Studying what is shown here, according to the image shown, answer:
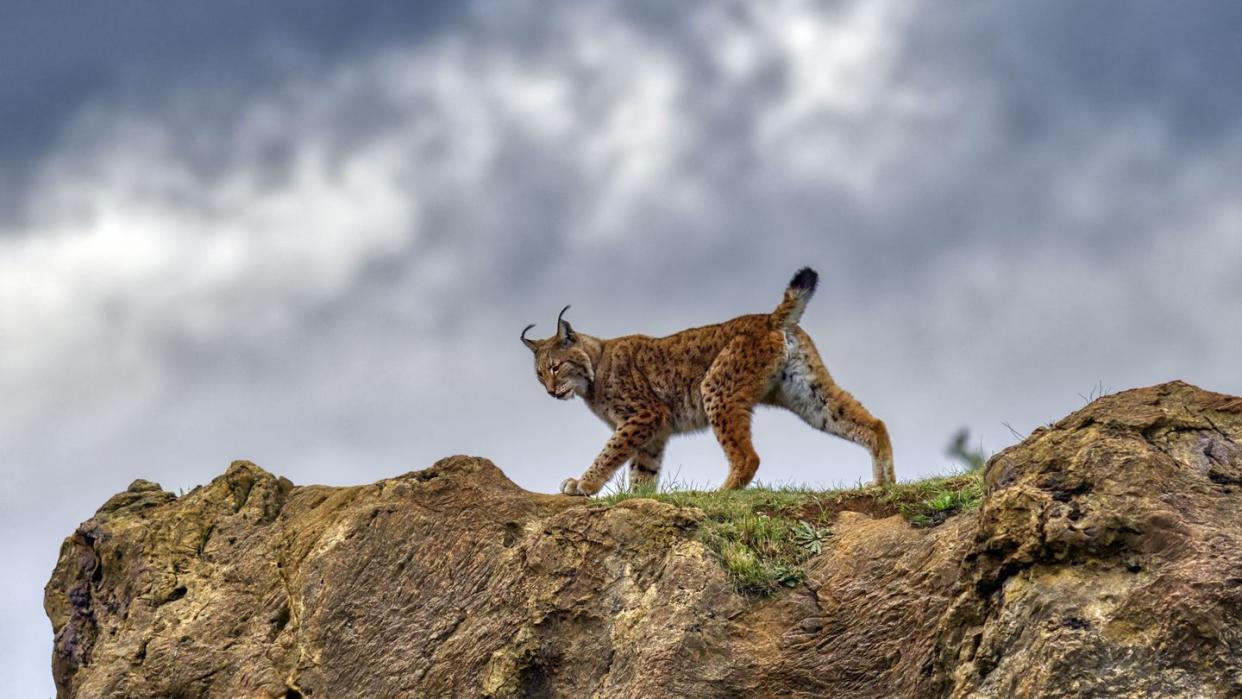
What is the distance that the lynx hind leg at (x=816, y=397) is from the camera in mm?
15477

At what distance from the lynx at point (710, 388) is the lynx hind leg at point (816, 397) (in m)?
0.01

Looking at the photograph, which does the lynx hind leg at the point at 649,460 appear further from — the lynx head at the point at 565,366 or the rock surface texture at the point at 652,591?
the rock surface texture at the point at 652,591

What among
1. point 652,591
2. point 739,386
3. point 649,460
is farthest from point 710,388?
point 652,591

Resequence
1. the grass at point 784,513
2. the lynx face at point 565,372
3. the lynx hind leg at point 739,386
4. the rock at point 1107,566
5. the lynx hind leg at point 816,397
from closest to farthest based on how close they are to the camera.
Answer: the rock at point 1107,566 < the grass at point 784,513 < the lynx hind leg at point 739,386 < the lynx hind leg at point 816,397 < the lynx face at point 565,372

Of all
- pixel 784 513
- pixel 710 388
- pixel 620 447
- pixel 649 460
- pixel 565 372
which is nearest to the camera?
pixel 784 513

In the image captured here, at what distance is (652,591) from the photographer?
36.0ft

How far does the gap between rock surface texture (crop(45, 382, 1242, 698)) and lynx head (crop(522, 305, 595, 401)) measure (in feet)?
16.1

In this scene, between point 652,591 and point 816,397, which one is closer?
point 652,591

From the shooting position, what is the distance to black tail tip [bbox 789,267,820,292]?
1591 cm

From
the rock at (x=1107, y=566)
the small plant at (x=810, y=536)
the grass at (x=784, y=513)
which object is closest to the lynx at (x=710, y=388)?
the grass at (x=784, y=513)

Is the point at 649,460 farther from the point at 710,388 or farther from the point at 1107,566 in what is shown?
the point at 1107,566

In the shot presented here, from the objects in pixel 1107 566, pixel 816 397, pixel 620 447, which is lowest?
pixel 1107 566

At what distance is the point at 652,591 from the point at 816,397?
17.9 ft

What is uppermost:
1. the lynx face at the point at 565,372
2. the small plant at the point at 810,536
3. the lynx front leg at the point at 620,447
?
the lynx face at the point at 565,372
